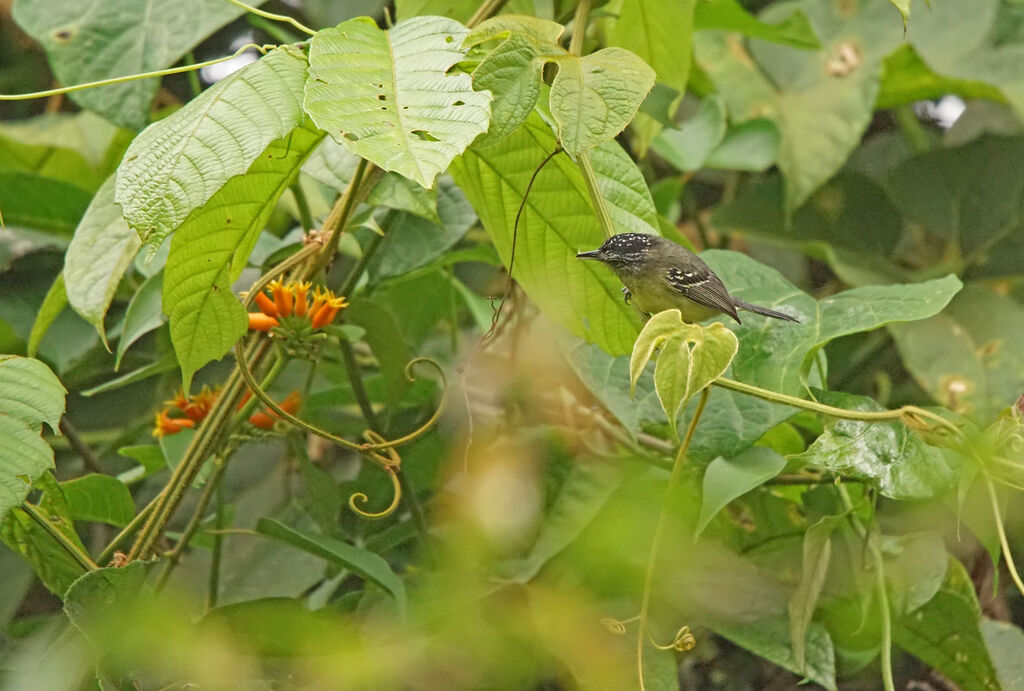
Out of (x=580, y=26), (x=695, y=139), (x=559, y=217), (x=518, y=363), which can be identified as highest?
(x=580, y=26)

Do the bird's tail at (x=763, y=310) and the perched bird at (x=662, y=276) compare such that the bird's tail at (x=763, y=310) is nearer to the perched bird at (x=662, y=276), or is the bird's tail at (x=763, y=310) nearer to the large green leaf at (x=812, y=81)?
the perched bird at (x=662, y=276)

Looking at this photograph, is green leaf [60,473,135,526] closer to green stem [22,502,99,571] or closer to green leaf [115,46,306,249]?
green stem [22,502,99,571]

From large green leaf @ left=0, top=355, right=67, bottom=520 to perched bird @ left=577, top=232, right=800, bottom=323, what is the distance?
1.52 ft

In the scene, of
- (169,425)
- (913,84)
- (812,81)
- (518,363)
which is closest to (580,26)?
(518,363)

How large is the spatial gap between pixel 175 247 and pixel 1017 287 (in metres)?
1.29

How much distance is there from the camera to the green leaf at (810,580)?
1.08 m

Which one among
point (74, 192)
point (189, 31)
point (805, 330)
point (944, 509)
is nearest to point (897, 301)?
point (805, 330)

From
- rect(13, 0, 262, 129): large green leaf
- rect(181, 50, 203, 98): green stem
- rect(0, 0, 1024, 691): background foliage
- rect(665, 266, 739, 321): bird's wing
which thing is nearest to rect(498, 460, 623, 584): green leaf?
rect(0, 0, 1024, 691): background foliage

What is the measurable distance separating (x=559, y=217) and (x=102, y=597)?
0.54 m

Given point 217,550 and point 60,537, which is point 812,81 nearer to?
point 217,550

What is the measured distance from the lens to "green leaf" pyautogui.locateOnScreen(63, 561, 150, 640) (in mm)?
896

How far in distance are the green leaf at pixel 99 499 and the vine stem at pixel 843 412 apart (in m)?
0.67

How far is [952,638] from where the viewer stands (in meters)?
1.15

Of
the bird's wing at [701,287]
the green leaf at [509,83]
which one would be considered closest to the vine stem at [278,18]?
the green leaf at [509,83]
